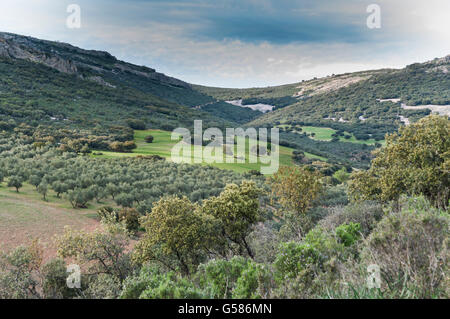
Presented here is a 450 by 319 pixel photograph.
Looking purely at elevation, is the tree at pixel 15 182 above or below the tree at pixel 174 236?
above

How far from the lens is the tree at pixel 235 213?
53.4 ft

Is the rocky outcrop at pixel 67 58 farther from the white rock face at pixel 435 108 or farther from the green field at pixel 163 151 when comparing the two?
the white rock face at pixel 435 108

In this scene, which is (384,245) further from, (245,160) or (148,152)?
(148,152)

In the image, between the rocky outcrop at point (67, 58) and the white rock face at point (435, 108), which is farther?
the rocky outcrop at point (67, 58)

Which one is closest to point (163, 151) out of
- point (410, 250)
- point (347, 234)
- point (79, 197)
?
point (79, 197)

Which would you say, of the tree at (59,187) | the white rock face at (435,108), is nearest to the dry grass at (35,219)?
the tree at (59,187)

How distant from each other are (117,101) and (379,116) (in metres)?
110

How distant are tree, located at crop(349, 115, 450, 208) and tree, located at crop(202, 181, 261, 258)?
7700mm

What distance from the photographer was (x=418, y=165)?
1524cm

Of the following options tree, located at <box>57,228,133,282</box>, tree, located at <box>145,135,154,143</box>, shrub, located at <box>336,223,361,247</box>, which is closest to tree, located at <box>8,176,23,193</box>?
tree, located at <box>57,228,133,282</box>

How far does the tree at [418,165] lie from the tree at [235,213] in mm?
7700

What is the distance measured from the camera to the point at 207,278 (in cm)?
910
